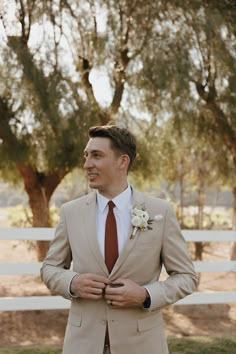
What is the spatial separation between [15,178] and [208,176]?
10.6 feet

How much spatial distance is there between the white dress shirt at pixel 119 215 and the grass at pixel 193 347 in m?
2.73

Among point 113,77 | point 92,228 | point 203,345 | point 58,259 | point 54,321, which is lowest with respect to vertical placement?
point 54,321

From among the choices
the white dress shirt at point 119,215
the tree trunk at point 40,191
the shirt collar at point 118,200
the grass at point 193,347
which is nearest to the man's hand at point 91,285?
the white dress shirt at point 119,215

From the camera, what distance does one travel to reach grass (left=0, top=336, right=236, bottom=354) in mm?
4316

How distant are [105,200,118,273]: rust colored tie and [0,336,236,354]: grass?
2752 mm

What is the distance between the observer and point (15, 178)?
23.6 feet

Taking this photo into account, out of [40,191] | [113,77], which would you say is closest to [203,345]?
[40,191]

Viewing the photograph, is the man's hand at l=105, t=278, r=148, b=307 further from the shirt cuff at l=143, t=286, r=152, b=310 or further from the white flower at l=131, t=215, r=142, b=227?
the white flower at l=131, t=215, r=142, b=227

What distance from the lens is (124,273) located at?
5.65ft

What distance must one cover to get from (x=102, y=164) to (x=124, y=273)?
0.34 meters

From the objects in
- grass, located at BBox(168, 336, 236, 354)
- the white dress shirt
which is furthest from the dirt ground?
the white dress shirt

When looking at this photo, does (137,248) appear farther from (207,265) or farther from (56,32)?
(56,32)

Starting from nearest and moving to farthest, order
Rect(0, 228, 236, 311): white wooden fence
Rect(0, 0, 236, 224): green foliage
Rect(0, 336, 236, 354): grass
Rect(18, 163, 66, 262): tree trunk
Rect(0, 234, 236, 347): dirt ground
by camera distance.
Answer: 1. Rect(0, 336, 236, 354): grass
2. Rect(0, 228, 236, 311): white wooden fence
3. Rect(0, 234, 236, 347): dirt ground
4. Rect(0, 0, 236, 224): green foliage
5. Rect(18, 163, 66, 262): tree trunk

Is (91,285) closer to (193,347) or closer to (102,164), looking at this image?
(102,164)
